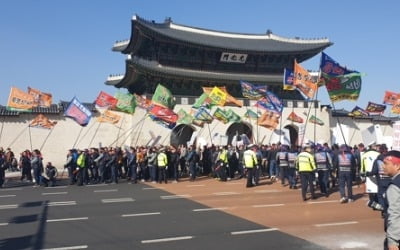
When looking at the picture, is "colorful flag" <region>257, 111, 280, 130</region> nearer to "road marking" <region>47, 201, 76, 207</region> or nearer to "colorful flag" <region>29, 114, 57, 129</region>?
"colorful flag" <region>29, 114, 57, 129</region>

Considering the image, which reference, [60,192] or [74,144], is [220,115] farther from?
[60,192]

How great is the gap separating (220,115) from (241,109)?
7542mm

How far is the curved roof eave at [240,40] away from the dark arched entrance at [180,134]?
7120 millimetres

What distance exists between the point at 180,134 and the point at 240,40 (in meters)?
14.4

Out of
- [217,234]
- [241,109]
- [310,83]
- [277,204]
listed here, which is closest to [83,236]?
[217,234]

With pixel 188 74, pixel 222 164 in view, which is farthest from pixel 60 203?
pixel 188 74

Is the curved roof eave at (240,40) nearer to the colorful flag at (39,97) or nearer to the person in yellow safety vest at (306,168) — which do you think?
the colorful flag at (39,97)

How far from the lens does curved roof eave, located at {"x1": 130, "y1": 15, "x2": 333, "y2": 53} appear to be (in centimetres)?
3767

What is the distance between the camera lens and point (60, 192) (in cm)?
1662

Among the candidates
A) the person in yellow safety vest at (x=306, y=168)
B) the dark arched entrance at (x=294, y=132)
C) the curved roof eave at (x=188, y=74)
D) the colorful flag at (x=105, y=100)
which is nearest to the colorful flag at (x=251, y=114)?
the curved roof eave at (x=188, y=74)

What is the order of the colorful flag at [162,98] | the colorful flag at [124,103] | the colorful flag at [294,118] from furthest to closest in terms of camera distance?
the colorful flag at [294,118] < the colorful flag at [124,103] < the colorful flag at [162,98]

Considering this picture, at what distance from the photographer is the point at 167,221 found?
10234 millimetres

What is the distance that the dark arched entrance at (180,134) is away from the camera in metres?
33.4

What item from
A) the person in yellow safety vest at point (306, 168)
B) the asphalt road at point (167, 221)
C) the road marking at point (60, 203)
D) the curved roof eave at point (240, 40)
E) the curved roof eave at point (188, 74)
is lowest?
the asphalt road at point (167, 221)
